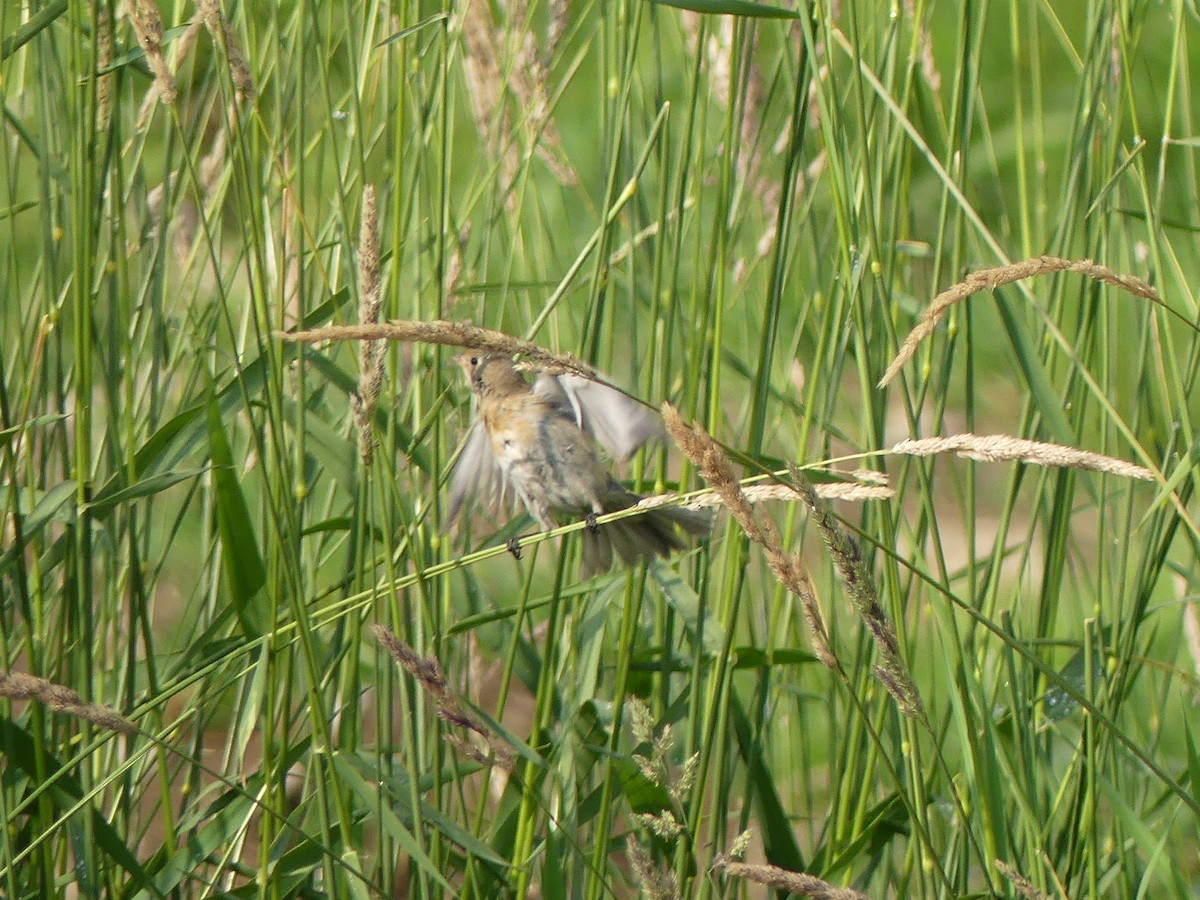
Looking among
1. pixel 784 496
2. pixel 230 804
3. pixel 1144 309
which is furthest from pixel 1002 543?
pixel 230 804

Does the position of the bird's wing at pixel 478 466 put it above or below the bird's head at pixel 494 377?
below

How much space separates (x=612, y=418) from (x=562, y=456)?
22 cm

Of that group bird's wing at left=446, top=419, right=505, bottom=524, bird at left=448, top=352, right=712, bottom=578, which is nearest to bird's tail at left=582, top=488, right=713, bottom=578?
bird at left=448, top=352, right=712, bottom=578

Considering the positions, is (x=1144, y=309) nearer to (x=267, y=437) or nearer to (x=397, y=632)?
(x=397, y=632)

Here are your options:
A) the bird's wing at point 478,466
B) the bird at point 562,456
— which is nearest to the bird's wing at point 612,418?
the bird at point 562,456

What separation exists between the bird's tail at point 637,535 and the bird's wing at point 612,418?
0.17 ft

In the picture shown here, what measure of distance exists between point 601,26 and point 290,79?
0.31 metres

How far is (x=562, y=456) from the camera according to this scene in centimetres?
156

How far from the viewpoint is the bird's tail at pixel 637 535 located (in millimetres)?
1273

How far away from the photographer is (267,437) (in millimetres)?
1445

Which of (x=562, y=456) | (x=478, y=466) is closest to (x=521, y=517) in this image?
(x=562, y=456)

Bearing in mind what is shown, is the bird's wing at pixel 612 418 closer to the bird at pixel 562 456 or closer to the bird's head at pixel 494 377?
the bird at pixel 562 456

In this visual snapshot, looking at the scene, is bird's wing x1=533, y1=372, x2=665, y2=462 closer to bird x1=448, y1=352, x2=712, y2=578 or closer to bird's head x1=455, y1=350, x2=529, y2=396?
bird x1=448, y1=352, x2=712, y2=578

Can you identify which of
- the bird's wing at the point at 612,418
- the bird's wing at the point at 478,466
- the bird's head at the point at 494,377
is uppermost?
the bird's wing at the point at 612,418
